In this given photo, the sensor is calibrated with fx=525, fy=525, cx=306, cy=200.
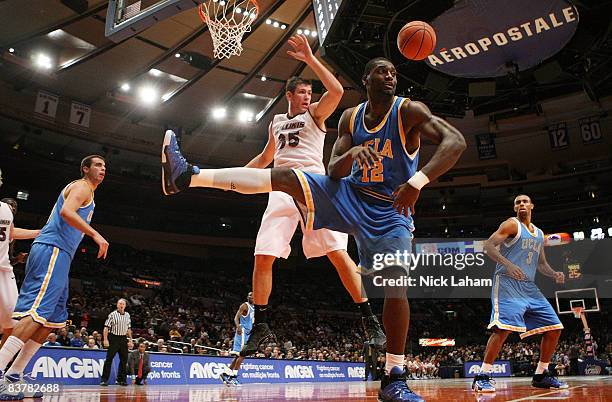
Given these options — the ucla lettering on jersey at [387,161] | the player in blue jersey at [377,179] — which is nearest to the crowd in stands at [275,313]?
the player in blue jersey at [377,179]

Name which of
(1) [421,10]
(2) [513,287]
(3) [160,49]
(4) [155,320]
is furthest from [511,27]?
(4) [155,320]

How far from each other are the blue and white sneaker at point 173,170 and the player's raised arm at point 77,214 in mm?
1235

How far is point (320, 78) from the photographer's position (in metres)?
4.44

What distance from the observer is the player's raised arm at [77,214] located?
4293 millimetres

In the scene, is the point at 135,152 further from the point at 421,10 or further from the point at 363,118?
the point at 363,118

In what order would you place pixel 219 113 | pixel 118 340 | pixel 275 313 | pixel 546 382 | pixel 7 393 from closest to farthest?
pixel 7 393, pixel 546 382, pixel 118 340, pixel 219 113, pixel 275 313

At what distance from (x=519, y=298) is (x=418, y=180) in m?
3.60

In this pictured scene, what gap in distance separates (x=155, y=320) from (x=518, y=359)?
14629 mm

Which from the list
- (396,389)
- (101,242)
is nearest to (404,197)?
(396,389)

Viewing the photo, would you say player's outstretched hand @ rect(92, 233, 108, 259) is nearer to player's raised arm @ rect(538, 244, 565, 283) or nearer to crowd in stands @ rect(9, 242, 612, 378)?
player's raised arm @ rect(538, 244, 565, 283)

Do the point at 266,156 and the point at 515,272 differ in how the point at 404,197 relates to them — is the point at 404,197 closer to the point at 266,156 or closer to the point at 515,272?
the point at 266,156

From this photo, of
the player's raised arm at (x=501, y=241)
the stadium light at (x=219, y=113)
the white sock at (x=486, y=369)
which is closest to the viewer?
the white sock at (x=486, y=369)

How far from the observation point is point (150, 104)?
19828 millimetres

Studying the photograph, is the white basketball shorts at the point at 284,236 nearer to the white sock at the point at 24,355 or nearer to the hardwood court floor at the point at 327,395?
the hardwood court floor at the point at 327,395
